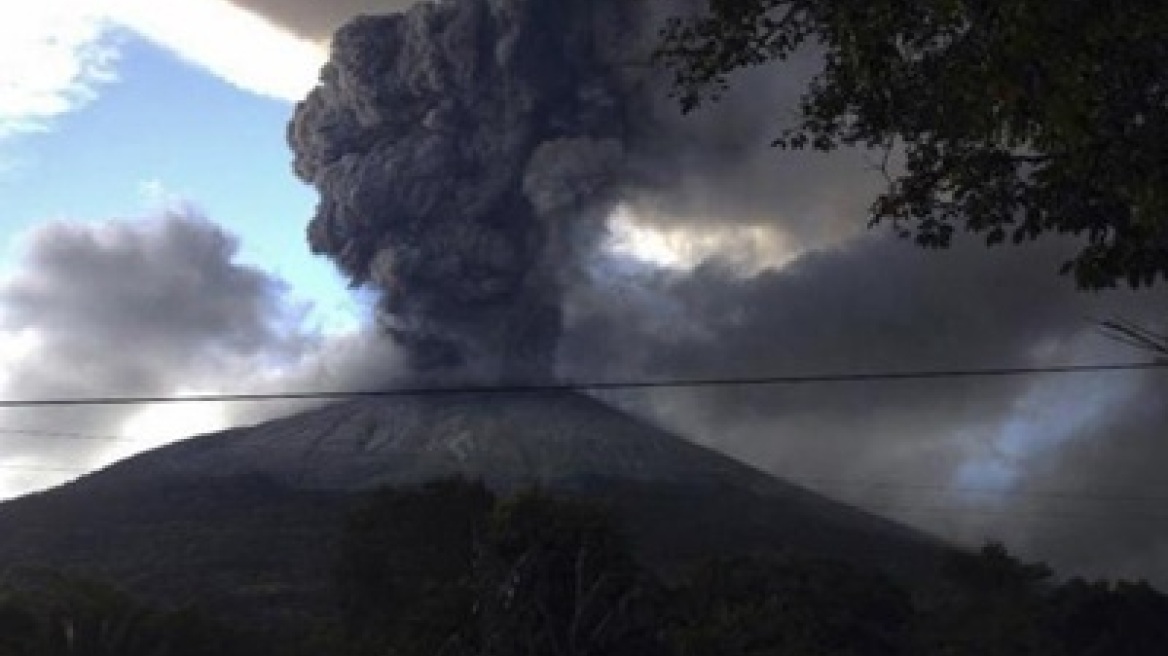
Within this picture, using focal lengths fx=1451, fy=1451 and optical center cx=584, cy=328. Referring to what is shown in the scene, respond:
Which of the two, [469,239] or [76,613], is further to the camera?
[469,239]

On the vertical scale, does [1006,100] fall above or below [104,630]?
Result: above

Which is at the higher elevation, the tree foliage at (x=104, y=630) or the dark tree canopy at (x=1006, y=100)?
the dark tree canopy at (x=1006, y=100)

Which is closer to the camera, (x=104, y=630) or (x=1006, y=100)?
(x=1006, y=100)

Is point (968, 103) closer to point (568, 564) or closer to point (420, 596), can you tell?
point (568, 564)

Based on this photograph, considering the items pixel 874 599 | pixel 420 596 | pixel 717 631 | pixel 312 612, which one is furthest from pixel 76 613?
pixel 312 612

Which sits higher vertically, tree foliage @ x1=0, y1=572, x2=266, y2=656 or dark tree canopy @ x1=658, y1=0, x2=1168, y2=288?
dark tree canopy @ x1=658, y1=0, x2=1168, y2=288

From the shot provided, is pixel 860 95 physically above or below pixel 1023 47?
above

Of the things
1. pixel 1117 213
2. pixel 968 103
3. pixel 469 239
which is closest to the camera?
pixel 968 103

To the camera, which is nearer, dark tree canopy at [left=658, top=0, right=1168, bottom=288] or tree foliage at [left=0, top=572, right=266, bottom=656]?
dark tree canopy at [left=658, top=0, right=1168, bottom=288]

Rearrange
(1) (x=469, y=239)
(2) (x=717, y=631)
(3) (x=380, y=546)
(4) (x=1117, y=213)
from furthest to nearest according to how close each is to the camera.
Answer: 1. (1) (x=469, y=239)
2. (3) (x=380, y=546)
3. (2) (x=717, y=631)
4. (4) (x=1117, y=213)

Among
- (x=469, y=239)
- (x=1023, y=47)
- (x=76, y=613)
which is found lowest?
(x=76, y=613)

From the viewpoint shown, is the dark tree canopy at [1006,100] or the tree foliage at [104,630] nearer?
the dark tree canopy at [1006,100]
